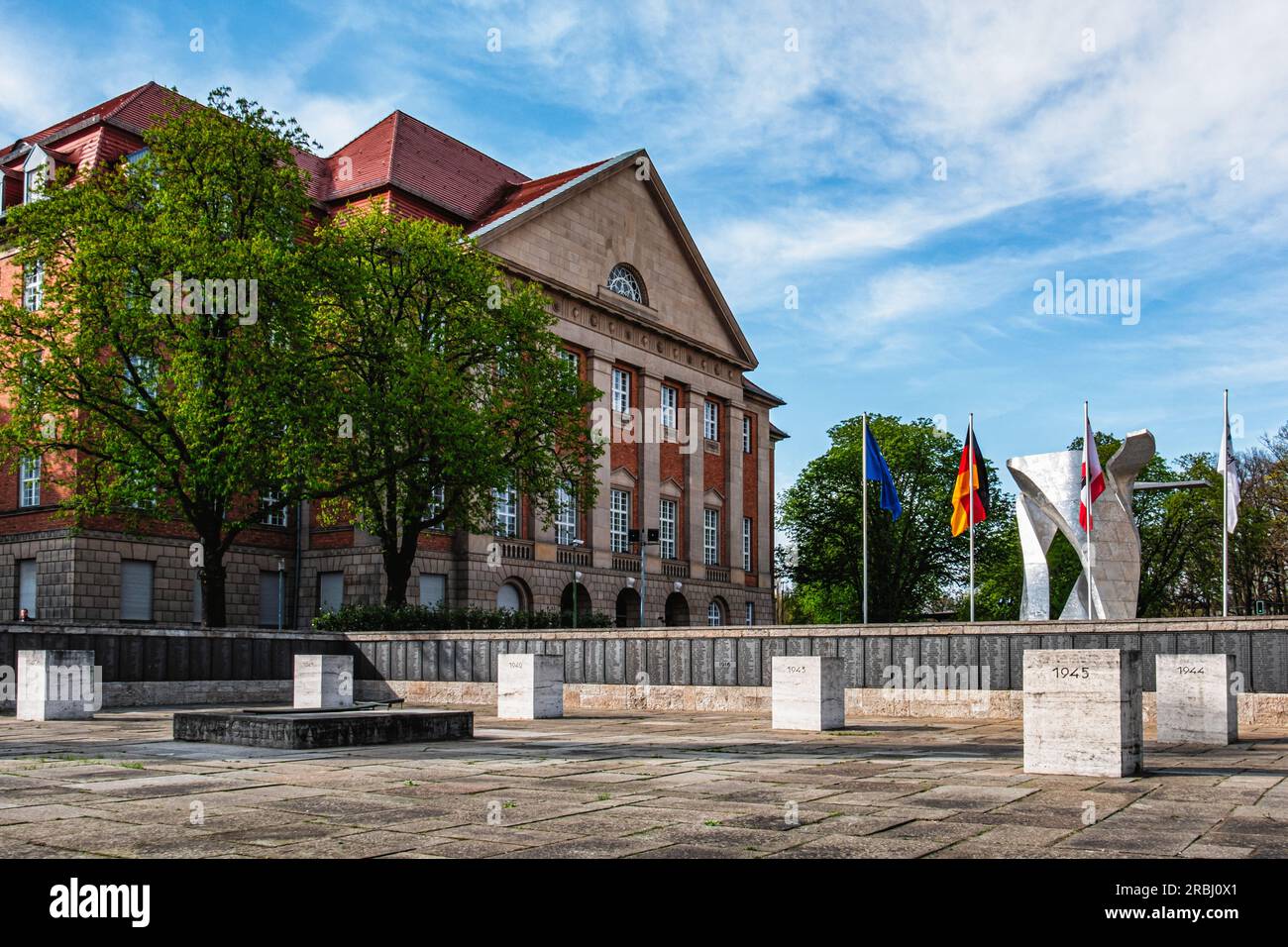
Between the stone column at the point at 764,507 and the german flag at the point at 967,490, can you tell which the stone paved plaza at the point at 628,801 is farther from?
the stone column at the point at 764,507

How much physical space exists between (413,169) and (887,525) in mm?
30850

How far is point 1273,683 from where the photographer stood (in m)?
18.1

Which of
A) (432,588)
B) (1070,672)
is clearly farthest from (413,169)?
(1070,672)

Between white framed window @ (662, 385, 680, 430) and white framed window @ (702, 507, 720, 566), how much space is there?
4.92 meters

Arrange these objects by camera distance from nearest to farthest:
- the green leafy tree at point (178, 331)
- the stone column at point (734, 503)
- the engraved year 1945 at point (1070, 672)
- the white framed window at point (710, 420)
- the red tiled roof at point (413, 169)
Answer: the engraved year 1945 at point (1070, 672) < the green leafy tree at point (178, 331) < the red tiled roof at point (413, 169) < the white framed window at point (710, 420) < the stone column at point (734, 503)

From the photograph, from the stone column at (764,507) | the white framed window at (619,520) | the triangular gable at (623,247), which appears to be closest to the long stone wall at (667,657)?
the triangular gable at (623,247)

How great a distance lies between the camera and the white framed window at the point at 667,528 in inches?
2340

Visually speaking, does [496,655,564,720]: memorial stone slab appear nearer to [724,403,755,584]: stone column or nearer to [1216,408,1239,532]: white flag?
[1216,408,1239,532]: white flag

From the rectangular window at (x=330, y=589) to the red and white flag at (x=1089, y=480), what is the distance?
28709 mm

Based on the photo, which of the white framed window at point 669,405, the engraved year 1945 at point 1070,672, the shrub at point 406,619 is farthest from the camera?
the white framed window at point 669,405

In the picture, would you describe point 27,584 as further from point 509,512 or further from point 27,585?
point 509,512

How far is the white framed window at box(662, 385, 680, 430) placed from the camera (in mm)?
60438

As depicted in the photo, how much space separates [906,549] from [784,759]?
55.2 meters
